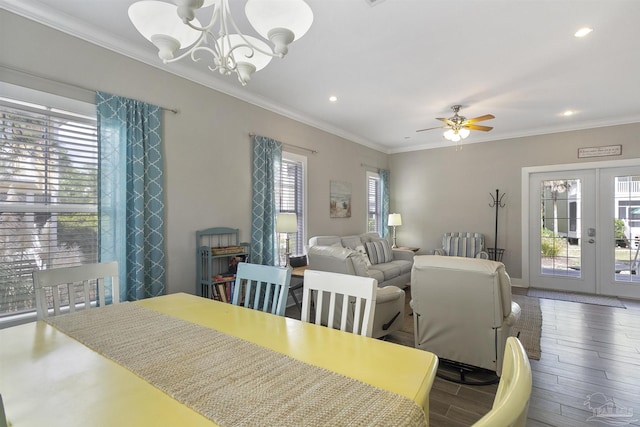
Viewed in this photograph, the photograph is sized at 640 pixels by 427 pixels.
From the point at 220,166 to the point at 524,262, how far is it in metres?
5.43

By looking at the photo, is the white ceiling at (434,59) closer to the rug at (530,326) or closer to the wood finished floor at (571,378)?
the rug at (530,326)

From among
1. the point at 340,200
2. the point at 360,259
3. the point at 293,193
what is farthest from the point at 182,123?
the point at 340,200

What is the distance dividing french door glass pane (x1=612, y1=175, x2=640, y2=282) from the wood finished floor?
4.65 ft

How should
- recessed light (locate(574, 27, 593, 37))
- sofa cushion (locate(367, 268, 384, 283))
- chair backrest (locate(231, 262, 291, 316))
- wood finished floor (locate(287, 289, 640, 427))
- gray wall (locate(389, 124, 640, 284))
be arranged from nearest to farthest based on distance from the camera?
chair backrest (locate(231, 262, 291, 316)) < wood finished floor (locate(287, 289, 640, 427)) < recessed light (locate(574, 27, 593, 37)) < sofa cushion (locate(367, 268, 384, 283)) < gray wall (locate(389, 124, 640, 284))

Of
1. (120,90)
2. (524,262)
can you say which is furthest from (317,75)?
(524,262)

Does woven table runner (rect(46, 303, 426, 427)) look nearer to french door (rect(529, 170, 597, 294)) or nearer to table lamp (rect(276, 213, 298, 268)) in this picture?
table lamp (rect(276, 213, 298, 268))

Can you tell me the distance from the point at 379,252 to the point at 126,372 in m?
4.66

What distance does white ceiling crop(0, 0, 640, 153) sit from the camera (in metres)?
2.29

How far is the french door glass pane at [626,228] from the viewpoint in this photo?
479cm

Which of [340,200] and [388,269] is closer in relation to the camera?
[388,269]

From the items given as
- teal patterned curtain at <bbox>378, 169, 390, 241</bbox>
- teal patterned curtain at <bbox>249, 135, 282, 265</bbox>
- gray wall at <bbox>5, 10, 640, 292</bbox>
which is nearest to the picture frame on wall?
gray wall at <bbox>5, 10, 640, 292</bbox>

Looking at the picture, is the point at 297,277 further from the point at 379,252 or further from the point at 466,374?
the point at 466,374

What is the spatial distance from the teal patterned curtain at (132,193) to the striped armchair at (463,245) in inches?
175

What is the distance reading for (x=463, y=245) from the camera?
5.72 metres
